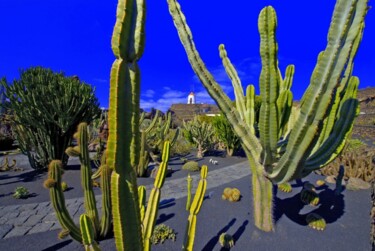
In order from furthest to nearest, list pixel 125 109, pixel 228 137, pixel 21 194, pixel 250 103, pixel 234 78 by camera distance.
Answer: pixel 228 137
pixel 21 194
pixel 234 78
pixel 250 103
pixel 125 109

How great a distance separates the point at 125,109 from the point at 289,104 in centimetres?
241

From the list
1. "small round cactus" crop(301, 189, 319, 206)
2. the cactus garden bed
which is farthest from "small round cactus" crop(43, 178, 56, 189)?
"small round cactus" crop(301, 189, 319, 206)

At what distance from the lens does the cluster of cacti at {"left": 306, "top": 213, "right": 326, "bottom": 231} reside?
9.66 feet

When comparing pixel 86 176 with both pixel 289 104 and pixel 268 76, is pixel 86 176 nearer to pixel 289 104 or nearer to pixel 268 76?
pixel 268 76

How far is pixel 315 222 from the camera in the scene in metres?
2.99

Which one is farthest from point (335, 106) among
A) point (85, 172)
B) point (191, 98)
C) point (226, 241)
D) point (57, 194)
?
point (191, 98)

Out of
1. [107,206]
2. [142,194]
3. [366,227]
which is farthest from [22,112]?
[366,227]

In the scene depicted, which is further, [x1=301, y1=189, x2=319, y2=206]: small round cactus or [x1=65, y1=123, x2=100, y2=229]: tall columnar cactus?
[x1=301, y1=189, x2=319, y2=206]: small round cactus

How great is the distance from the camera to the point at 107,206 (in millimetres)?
2754

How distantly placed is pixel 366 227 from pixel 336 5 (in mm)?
3102

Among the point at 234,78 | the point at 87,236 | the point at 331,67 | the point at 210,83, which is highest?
the point at 234,78

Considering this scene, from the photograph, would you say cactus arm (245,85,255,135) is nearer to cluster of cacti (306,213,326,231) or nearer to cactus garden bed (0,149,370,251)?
cactus garden bed (0,149,370,251)

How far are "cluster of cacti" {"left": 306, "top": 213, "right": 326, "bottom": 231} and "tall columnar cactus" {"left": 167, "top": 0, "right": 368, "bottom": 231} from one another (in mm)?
613

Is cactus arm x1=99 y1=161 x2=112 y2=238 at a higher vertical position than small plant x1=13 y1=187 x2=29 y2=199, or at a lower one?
higher
